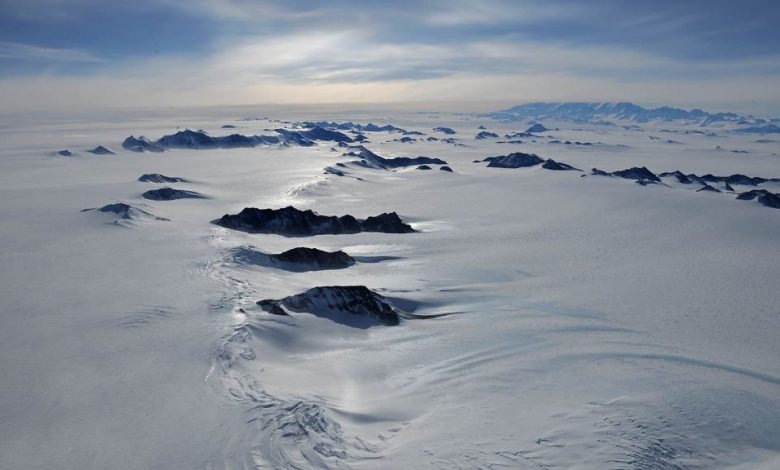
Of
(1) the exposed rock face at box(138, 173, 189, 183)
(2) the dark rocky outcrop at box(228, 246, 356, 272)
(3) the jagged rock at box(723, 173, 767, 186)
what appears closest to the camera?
(2) the dark rocky outcrop at box(228, 246, 356, 272)

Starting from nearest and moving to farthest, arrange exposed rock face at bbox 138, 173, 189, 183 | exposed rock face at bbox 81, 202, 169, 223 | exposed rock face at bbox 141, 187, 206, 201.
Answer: exposed rock face at bbox 81, 202, 169, 223, exposed rock face at bbox 141, 187, 206, 201, exposed rock face at bbox 138, 173, 189, 183

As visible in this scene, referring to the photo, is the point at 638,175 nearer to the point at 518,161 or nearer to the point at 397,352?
the point at 518,161

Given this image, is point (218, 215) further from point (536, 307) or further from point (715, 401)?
point (715, 401)

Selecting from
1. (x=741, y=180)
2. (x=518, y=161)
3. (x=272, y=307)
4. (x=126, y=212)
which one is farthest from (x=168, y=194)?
(x=741, y=180)

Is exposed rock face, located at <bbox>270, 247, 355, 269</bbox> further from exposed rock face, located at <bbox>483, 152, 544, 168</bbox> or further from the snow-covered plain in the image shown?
exposed rock face, located at <bbox>483, 152, 544, 168</bbox>

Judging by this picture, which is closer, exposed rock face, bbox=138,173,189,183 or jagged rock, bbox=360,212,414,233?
jagged rock, bbox=360,212,414,233

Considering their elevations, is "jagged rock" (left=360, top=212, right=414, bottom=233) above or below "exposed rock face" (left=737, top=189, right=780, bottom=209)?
below

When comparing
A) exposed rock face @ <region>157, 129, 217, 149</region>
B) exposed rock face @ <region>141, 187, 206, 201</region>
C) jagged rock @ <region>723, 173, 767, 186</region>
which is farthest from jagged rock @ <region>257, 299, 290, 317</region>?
exposed rock face @ <region>157, 129, 217, 149</region>

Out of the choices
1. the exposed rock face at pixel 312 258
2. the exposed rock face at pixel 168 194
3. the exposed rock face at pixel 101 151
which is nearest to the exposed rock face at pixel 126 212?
the exposed rock face at pixel 168 194
